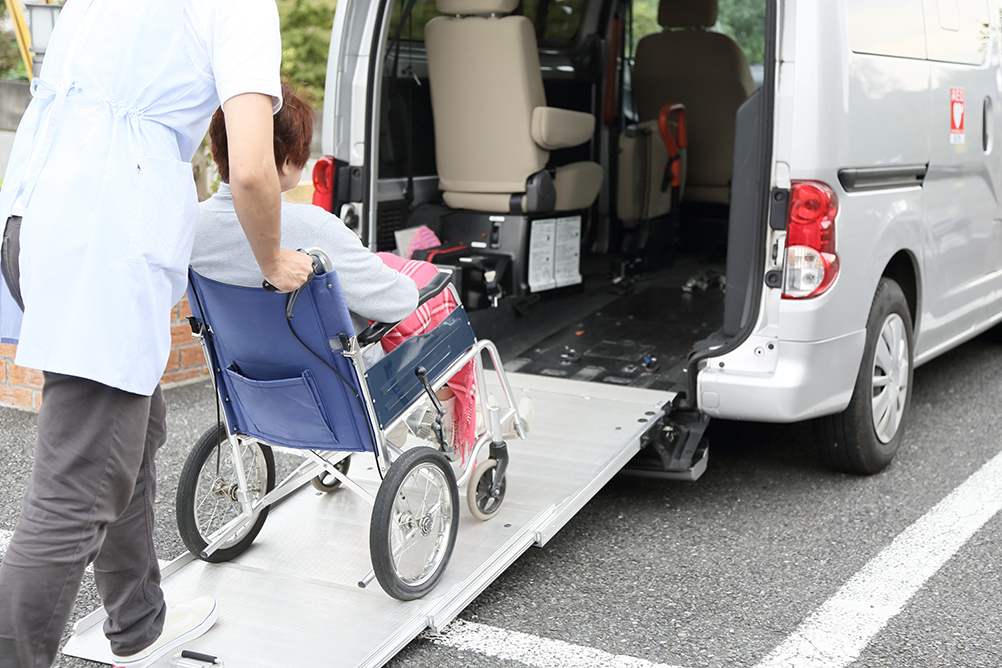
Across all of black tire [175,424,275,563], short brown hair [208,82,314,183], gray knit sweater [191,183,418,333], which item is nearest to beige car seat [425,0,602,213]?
black tire [175,424,275,563]

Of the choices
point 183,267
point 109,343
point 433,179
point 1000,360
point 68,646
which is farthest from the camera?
point 1000,360

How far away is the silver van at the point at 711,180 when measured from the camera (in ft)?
11.2

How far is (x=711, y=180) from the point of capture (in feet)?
23.4

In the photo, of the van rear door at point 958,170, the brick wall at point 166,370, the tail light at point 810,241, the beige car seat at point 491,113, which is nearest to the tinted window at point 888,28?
the van rear door at point 958,170

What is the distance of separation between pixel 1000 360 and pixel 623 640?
13.7ft

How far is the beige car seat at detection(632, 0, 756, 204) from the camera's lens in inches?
264

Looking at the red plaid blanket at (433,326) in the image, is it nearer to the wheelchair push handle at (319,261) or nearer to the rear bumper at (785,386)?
the wheelchair push handle at (319,261)

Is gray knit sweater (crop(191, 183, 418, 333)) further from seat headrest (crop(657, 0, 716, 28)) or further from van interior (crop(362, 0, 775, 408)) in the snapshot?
seat headrest (crop(657, 0, 716, 28))

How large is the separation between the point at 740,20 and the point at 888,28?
3.41 meters

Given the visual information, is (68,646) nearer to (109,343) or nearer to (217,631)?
(217,631)

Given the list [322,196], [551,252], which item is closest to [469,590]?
[322,196]

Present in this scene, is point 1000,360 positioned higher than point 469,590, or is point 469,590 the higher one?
point 469,590

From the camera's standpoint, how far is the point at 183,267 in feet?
7.31

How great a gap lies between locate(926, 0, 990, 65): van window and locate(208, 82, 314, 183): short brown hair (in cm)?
268
